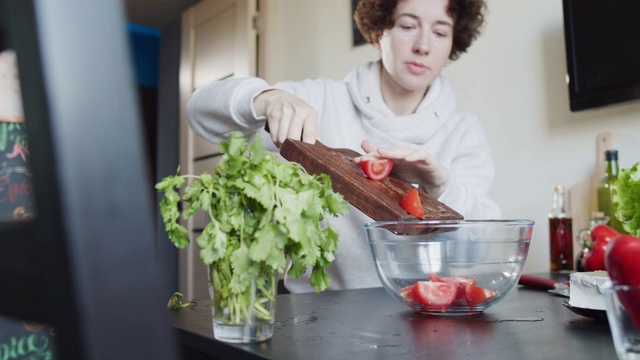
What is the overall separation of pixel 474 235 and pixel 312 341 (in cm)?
29

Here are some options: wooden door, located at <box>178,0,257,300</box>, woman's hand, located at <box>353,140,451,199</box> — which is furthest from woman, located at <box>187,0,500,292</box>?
wooden door, located at <box>178,0,257,300</box>

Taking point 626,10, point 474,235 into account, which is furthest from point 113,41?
point 626,10

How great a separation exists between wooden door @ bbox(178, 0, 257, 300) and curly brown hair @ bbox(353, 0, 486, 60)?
1.56 m

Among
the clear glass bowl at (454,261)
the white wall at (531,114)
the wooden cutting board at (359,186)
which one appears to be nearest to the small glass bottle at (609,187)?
the white wall at (531,114)

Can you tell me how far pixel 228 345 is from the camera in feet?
1.98

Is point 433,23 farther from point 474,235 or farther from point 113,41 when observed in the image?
point 113,41

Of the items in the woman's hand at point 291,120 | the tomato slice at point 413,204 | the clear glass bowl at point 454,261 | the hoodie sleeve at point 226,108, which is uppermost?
the hoodie sleeve at point 226,108

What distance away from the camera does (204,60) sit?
391 cm

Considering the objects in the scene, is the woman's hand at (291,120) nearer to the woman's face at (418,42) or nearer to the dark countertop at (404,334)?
the dark countertop at (404,334)

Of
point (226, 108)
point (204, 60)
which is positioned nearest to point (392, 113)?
point (226, 108)

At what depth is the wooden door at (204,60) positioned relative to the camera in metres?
3.40

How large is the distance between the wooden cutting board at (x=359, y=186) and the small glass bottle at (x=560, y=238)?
0.96 meters

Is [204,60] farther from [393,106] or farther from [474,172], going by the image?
[474,172]

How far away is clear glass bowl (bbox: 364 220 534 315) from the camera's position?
80 centimetres
